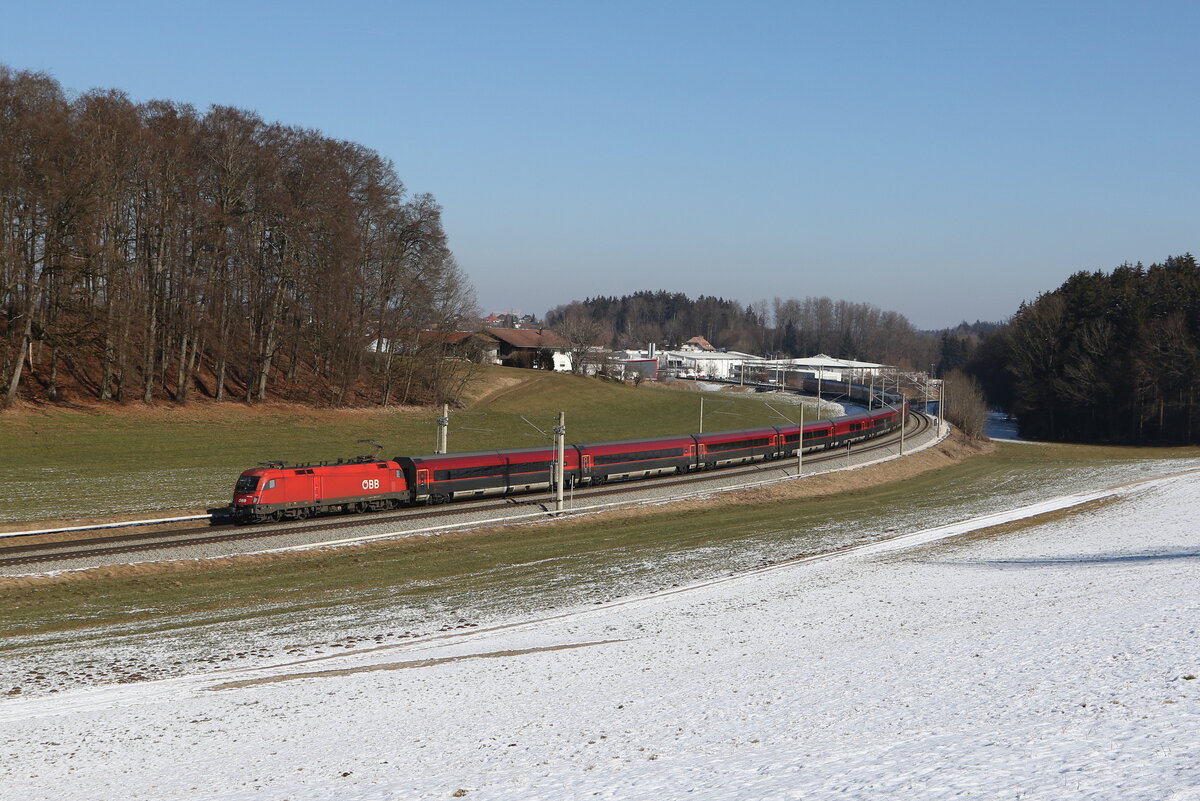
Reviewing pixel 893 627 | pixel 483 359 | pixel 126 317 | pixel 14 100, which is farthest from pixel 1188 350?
pixel 14 100

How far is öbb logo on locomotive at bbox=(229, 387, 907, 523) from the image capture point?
42.7 metres

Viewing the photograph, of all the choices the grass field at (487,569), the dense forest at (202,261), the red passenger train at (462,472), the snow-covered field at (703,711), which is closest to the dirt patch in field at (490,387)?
the dense forest at (202,261)

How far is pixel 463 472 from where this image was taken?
165 feet

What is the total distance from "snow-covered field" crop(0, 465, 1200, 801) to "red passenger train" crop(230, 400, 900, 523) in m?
20.5

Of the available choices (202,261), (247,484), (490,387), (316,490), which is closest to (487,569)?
(316,490)

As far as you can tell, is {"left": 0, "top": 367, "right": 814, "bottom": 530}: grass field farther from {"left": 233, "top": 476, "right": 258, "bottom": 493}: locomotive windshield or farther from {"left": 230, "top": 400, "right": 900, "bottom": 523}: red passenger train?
{"left": 230, "top": 400, "right": 900, "bottom": 523}: red passenger train

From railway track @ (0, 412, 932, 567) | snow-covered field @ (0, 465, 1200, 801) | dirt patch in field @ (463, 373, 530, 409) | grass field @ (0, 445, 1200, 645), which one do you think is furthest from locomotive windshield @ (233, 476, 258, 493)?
dirt patch in field @ (463, 373, 530, 409)

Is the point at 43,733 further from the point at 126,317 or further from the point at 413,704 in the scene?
the point at 126,317

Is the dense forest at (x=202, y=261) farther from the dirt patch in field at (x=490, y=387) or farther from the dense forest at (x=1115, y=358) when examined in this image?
the dense forest at (x=1115, y=358)

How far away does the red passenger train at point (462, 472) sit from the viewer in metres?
42.7

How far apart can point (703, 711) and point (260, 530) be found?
28.6m

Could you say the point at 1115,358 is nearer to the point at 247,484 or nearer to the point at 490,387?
the point at 490,387

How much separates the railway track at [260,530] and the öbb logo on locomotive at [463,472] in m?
0.74

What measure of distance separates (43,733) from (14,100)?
5359 centimetres
